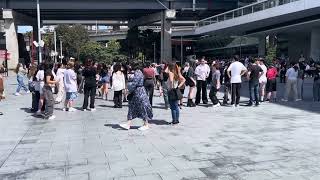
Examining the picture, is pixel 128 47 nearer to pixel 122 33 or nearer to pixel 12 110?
pixel 122 33

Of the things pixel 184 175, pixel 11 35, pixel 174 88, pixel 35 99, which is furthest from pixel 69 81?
pixel 11 35

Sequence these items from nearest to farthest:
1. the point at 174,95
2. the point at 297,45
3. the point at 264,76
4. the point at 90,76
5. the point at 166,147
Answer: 1. the point at 166,147
2. the point at 174,95
3. the point at 90,76
4. the point at 264,76
5. the point at 297,45

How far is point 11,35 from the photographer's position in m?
48.7

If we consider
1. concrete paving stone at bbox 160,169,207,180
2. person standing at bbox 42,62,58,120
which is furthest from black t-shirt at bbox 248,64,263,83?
concrete paving stone at bbox 160,169,207,180

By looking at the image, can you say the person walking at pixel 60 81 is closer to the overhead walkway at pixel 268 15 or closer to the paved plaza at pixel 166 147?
the paved plaza at pixel 166 147

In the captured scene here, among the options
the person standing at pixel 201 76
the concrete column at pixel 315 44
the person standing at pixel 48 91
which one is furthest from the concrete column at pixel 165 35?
the person standing at pixel 48 91

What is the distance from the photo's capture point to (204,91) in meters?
17.2

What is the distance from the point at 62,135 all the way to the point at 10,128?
2028mm

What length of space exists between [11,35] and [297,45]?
3215 cm

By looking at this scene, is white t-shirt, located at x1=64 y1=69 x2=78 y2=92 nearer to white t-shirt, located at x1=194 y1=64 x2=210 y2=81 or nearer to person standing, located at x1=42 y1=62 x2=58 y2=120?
person standing, located at x1=42 y1=62 x2=58 y2=120

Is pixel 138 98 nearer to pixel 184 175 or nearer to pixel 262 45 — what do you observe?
pixel 184 175

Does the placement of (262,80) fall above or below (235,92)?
above

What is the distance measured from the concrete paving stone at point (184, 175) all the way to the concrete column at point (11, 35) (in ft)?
140

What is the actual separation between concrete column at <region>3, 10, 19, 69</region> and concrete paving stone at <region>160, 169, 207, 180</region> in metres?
42.8
